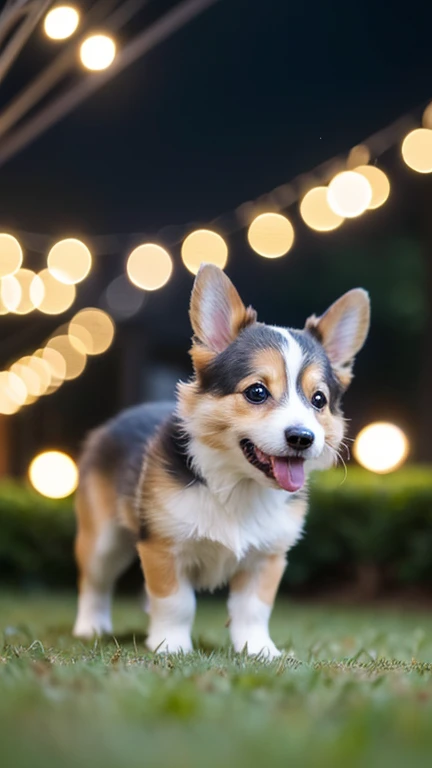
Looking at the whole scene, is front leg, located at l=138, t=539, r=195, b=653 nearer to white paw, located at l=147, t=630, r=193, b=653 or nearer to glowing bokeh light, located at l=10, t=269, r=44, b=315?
white paw, located at l=147, t=630, r=193, b=653

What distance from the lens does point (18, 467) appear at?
1326cm

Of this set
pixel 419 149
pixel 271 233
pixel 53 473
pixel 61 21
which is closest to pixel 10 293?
pixel 53 473

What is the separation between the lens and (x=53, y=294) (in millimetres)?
10242

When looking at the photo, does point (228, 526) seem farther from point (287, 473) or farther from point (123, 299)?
point (123, 299)

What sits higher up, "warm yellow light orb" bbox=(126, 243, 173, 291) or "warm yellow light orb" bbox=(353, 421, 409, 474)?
"warm yellow light orb" bbox=(126, 243, 173, 291)

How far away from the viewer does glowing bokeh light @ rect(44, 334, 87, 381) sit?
12969 mm

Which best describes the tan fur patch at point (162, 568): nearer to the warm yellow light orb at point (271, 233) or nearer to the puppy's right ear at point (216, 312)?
the puppy's right ear at point (216, 312)

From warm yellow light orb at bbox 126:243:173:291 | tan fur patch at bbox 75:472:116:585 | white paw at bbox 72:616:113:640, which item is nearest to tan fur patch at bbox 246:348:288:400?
tan fur patch at bbox 75:472:116:585

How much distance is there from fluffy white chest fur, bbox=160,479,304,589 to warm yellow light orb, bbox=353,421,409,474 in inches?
262

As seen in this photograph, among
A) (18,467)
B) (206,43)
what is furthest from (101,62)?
(18,467)

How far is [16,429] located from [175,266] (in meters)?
5.64

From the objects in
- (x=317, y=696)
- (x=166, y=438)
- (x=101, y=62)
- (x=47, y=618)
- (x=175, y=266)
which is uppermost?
(x=101, y=62)

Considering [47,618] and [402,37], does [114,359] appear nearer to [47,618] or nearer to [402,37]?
[47,618]

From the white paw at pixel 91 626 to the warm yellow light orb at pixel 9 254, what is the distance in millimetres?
3973
